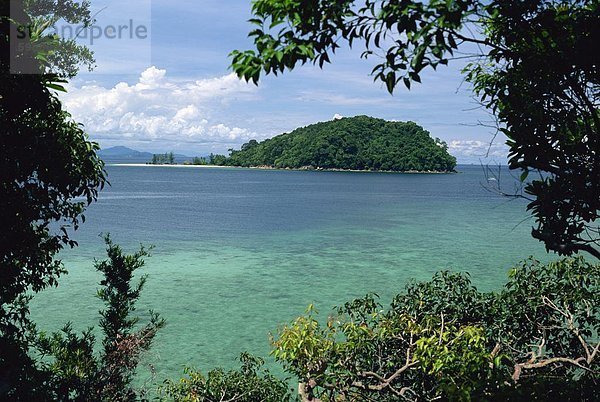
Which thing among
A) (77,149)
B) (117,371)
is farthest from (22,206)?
(117,371)

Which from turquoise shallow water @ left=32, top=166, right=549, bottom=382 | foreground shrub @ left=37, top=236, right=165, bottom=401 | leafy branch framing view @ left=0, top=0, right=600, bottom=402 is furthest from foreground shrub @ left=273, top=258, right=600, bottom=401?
foreground shrub @ left=37, top=236, right=165, bottom=401

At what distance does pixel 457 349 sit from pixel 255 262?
24.7 meters

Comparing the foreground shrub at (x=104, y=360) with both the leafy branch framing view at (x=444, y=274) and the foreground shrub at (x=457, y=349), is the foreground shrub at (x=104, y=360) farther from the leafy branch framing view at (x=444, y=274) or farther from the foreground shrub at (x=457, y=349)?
the foreground shrub at (x=457, y=349)

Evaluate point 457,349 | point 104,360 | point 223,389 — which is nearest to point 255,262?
point 104,360

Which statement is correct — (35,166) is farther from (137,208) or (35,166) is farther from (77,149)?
(137,208)

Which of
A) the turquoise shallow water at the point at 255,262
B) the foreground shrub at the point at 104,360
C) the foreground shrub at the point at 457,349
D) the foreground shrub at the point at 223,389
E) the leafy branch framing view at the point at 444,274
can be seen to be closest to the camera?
the leafy branch framing view at the point at 444,274

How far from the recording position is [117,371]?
28.1 ft

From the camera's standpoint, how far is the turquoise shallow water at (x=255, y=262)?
1923 centimetres

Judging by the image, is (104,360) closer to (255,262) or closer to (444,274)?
(444,274)

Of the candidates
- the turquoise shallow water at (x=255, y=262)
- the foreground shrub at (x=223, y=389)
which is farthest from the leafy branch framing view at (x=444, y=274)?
the turquoise shallow water at (x=255, y=262)

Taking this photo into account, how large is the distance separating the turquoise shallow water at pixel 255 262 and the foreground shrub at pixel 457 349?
1.92 meters

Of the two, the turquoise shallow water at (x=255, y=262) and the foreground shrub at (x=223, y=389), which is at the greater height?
the foreground shrub at (x=223, y=389)

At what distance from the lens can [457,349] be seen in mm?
6867

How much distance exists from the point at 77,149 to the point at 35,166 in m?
0.67
